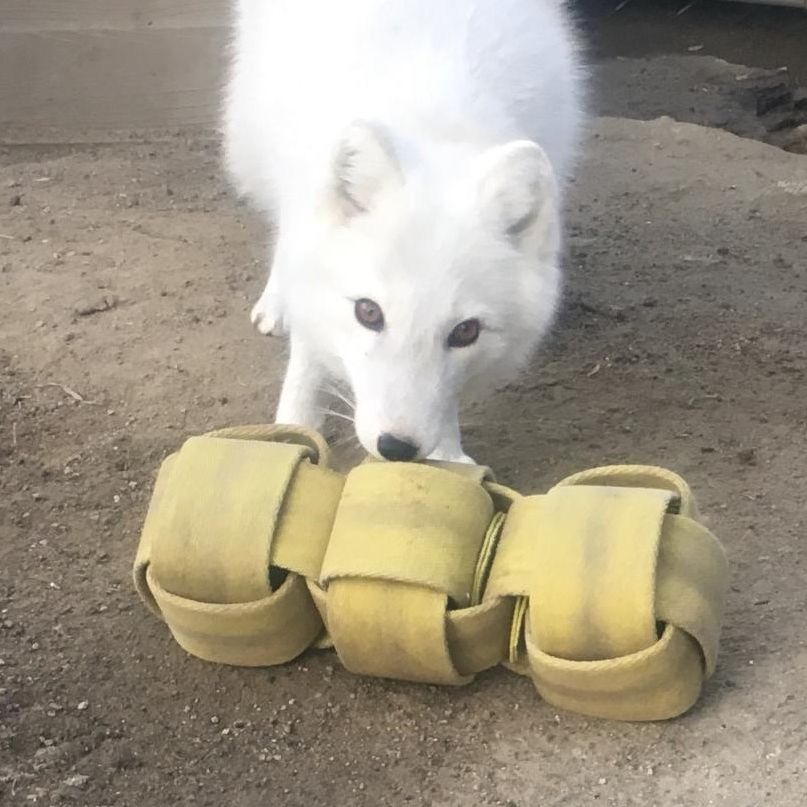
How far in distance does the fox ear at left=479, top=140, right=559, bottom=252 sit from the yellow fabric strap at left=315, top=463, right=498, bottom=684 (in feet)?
2.10

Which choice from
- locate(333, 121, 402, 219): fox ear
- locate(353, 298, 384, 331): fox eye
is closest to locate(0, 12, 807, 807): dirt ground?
locate(353, 298, 384, 331): fox eye

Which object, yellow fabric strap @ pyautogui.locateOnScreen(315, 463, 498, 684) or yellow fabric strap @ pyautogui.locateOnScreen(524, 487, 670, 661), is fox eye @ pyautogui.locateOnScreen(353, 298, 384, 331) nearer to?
yellow fabric strap @ pyautogui.locateOnScreen(315, 463, 498, 684)

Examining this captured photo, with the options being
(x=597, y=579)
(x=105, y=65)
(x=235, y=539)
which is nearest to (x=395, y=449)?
(x=235, y=539)

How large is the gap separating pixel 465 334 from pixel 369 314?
20 centimetres

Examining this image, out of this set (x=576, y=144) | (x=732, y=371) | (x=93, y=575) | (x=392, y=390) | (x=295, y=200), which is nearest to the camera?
(x=392, y=390)

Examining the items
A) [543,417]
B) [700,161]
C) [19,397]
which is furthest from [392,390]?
[700,161]

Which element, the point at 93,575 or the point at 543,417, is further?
the point at 543,417

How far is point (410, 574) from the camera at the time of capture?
194cm

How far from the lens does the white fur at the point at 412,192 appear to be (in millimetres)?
2293

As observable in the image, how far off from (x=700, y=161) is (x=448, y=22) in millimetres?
2506

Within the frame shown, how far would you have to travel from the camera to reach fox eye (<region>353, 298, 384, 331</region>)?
233cm

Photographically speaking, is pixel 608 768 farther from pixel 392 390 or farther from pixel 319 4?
pixel 319 4

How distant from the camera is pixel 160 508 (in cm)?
209

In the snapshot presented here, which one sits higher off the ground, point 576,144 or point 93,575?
point 576,144
